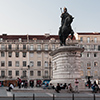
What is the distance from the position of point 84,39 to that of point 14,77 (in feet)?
75.4

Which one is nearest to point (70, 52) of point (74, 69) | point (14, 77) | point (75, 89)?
point (74, 69)

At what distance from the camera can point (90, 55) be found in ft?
274

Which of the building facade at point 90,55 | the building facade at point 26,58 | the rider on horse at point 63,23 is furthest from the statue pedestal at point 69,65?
the building facade at point 90,55

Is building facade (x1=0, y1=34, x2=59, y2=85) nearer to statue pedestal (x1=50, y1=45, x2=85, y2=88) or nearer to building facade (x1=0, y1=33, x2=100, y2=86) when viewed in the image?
building facade (x1=0, y1=33, x2=100, y2=86)

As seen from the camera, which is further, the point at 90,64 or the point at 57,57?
the point at 90,64

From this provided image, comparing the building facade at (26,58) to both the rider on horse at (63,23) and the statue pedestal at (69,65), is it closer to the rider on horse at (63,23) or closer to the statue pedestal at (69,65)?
the rider on horse at (63,23)

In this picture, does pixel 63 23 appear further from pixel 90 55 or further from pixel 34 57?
pixel 90 55

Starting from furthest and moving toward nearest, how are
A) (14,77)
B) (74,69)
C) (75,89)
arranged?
(14,77) < (74,69) < (75,89)

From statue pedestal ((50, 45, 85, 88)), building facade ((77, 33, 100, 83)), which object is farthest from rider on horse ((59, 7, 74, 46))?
building facade ((77, 33, 100, 83))

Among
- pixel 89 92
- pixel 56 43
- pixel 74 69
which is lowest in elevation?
pixel 89 92

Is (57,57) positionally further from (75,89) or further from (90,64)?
(90,64)

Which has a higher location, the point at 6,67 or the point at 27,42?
the point at 27,42

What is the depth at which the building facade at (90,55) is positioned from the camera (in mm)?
82438

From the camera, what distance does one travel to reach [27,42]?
81062mm
